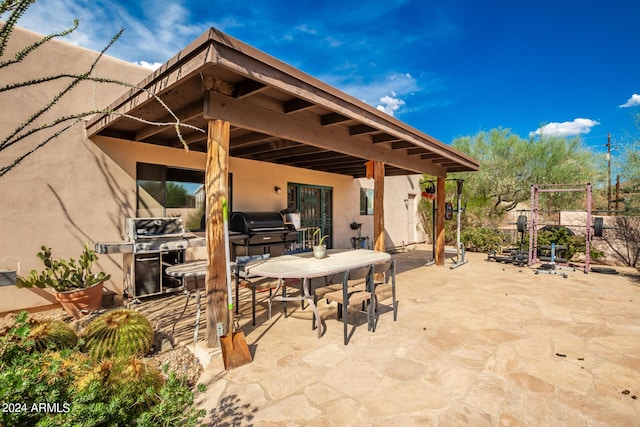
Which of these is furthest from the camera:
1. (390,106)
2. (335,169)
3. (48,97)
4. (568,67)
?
(390,106)

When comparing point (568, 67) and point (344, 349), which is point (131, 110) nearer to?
point (344, 349)

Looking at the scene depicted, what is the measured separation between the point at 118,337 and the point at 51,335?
0.53 m

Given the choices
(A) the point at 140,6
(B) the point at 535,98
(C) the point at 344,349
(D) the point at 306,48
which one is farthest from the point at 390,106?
(C) the point at 344,349

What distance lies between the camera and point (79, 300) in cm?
380

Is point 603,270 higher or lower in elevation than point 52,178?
lower

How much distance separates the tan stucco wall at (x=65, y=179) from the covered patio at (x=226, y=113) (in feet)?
1.17

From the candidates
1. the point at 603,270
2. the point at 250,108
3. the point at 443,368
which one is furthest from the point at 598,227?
the point at 250,108

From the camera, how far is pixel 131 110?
3416mm

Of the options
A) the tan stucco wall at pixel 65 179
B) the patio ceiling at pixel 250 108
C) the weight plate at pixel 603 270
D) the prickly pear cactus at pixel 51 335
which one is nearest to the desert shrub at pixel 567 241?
the weight plate at pixel 603 270

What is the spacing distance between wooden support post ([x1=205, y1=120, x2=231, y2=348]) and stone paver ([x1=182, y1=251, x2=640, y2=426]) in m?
0.40

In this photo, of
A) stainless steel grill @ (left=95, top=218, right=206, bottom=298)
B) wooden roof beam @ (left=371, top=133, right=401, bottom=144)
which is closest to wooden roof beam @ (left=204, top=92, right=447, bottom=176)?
wooden roof beam @ (left=371, top=133, right=401, bottom=144)

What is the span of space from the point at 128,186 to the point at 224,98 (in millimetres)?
3036

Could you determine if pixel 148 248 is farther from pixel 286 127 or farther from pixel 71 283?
pixel 286 127

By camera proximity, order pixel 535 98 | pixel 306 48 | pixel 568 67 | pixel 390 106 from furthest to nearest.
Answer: pixel 390 106
pixel 535 98
pixel 568 67
pixel 306 48
